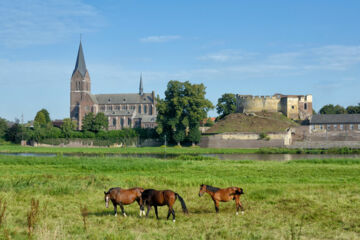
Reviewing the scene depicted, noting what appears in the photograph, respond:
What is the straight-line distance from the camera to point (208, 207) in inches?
500

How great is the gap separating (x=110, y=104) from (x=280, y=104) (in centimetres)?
5622

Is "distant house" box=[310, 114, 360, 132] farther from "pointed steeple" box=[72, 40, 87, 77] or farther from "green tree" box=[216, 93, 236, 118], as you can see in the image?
"pointed steeple" box=[72, 40, 87, 77]

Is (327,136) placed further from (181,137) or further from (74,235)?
(74,235)

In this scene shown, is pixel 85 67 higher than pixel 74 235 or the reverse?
higher

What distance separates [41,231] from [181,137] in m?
56.1

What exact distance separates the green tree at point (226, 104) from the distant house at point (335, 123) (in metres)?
21.5

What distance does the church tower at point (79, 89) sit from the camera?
4459 inches

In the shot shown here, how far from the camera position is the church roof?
11788 centimetres

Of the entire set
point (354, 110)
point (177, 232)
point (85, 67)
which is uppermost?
point (85, 67)

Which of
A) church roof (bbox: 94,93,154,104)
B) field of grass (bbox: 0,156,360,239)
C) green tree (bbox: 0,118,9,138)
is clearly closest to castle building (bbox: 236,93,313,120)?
church roof (bbox: 94,93,154,104)

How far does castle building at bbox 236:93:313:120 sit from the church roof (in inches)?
1697

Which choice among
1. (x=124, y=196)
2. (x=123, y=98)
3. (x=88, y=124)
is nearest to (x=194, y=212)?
(x=124, y=196)

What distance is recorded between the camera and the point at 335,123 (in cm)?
6631

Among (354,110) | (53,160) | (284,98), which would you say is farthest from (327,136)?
(53,160)
